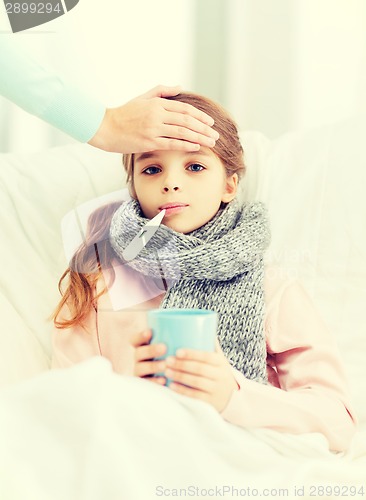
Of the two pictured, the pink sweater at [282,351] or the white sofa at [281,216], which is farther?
the white sofa at [281,216]

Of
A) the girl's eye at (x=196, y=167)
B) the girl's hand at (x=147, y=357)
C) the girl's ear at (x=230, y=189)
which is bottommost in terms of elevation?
the girl's hand at (x=147, y=357)

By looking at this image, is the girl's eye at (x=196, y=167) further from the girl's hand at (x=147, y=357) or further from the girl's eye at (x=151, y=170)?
the girl's hand at (x=147, y=357)

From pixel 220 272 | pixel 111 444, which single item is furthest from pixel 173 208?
pixel 111 444

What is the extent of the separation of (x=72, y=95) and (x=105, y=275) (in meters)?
0.25

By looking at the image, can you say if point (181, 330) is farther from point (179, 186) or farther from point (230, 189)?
point (230, 189)

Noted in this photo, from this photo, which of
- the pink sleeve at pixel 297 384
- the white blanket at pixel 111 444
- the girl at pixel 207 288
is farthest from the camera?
the girl at pixel 207 288

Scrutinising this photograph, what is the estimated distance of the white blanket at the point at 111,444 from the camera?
59 centimetres

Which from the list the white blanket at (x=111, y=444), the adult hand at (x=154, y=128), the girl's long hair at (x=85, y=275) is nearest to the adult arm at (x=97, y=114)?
the adult hand at (x=154, y=128)

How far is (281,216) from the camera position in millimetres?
1181

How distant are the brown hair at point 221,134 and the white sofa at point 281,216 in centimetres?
20

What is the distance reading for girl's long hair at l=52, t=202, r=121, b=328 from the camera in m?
0.96

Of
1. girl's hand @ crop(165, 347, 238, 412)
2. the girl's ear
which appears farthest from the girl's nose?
girl's hand @ crop(165, 347, 238, 412)

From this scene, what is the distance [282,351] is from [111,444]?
15.0 inches

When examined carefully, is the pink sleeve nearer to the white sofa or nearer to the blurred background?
the white sofa
